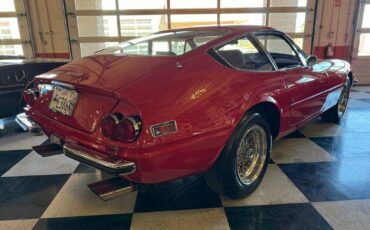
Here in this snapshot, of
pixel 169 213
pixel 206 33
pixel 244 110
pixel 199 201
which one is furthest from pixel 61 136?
pixel 206 33

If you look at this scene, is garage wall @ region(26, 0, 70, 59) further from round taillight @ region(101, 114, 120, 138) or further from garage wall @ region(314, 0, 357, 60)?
garage wall @ region(314, 0, 357, 60)

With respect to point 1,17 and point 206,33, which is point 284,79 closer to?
point 206,33

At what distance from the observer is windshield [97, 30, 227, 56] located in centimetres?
193

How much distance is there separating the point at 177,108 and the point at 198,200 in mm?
770

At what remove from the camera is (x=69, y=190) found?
1940 millimetres

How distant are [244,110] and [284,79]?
0.64 meters

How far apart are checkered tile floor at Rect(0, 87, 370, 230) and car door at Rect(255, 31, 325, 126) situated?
16.4 inches

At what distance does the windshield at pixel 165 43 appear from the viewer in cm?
193

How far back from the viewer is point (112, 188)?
1355 millimetres

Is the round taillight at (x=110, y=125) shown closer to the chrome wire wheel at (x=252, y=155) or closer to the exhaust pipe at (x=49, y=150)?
the exhaust pipe at (x=49, y=150)

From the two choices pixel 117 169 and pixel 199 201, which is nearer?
pixel 117 169

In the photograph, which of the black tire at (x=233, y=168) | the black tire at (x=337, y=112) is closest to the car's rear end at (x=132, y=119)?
the black tire at (x=233, y=168)

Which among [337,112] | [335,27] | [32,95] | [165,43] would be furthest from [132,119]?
[335,27]

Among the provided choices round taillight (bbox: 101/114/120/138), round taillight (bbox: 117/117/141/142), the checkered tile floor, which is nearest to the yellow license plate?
round taillight (bbox: 101/114/120/138)
